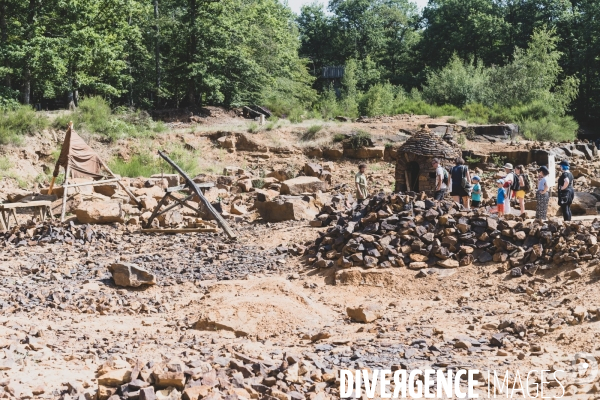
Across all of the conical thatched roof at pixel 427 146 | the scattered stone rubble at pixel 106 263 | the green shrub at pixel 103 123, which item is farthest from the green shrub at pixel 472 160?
the scattered stone rubble at pixel 106 263

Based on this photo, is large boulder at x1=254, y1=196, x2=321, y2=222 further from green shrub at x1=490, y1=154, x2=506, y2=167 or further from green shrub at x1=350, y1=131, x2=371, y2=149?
green shrub at x1=490, y1=154, x2=506, y2=167

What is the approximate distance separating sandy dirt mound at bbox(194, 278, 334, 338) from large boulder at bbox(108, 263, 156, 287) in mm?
1220

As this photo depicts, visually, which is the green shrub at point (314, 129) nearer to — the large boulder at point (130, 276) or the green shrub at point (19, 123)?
the green shrub at point (19, 123)

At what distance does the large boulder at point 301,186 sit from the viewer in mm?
18047

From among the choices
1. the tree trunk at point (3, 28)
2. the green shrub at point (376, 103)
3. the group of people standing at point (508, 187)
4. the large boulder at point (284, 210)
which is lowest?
the large boulder at point (284, 210)

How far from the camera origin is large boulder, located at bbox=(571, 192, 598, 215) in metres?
16.7

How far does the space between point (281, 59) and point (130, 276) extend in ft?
86.4

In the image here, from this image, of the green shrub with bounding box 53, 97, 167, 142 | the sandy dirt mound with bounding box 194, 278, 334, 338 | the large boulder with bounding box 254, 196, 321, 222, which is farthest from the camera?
the green shrub with bounding box 53, 97, 167, 142

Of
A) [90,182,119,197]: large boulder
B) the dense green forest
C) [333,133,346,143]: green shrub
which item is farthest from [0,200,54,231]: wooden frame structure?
[333,133,346,143]: green shrub

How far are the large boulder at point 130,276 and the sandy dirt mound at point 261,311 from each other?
4.00 ft

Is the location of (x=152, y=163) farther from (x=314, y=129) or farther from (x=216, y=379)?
(x=216, y=379)

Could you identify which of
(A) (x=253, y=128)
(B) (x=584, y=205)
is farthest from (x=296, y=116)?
(B) (x=584, y=205)

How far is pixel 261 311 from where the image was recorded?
8.34m

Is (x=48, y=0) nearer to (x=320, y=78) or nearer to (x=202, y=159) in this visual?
(x=202, y=159)
